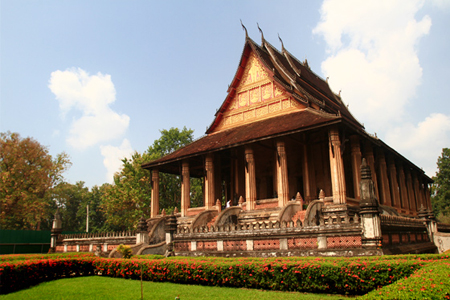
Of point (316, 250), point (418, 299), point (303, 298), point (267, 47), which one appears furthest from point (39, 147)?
point (418, 299)

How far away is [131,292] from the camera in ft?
30.1

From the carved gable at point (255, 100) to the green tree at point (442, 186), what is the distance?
3772 centimetres

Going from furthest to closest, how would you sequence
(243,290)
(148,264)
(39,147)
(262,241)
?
(39,147) < (262,241) < (148,264) < (243,290)

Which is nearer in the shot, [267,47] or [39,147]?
[267,47]

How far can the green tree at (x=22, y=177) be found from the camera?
33.8 meters

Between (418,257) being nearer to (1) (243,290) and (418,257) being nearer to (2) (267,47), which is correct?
(1) (243,290)

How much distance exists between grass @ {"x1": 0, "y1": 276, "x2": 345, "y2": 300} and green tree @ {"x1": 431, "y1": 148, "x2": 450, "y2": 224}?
49680 mm

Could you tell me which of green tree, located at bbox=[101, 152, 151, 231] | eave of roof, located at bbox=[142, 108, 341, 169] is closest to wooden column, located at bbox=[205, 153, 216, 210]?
eave of roof, located at bbox=[142, 108, 341, 169]

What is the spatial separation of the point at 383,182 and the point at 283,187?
795cm

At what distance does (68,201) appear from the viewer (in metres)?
65.0

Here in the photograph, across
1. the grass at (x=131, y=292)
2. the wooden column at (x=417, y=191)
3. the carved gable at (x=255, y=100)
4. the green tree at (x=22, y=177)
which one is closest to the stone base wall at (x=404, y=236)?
the grass at (x=131, y=292)

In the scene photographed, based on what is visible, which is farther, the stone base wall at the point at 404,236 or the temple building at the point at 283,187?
the temple building at the point at 283,187

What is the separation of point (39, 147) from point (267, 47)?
24.2 meters

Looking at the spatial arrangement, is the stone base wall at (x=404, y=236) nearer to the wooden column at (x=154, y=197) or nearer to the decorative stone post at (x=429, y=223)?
the decorative stone post at (x=429, y=223)
